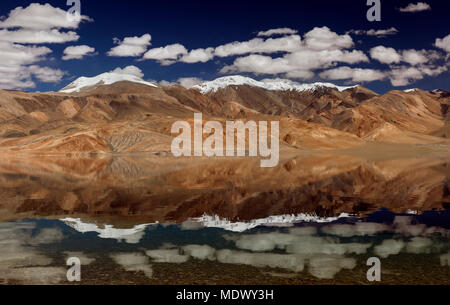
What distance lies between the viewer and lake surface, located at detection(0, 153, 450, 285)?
14.8 m

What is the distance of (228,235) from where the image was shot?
2050 cm

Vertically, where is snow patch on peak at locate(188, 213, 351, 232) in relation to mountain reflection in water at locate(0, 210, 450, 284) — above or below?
above

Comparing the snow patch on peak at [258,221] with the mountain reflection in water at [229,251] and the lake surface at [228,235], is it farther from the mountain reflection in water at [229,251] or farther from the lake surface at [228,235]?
the mountain reflection in water at [229,251]

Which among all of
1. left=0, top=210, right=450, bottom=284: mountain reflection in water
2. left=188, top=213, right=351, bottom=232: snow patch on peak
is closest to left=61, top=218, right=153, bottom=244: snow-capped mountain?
left=0, top=210, right=450, bottom=284: mountain reflection in water

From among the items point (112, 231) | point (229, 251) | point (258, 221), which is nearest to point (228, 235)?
point (229, 251)

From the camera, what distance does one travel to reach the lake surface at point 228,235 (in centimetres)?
1480

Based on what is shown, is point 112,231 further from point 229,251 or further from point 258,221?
point 258,221

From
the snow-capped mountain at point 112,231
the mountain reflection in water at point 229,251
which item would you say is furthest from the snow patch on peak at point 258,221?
the snow-capped mountain at point 112,231

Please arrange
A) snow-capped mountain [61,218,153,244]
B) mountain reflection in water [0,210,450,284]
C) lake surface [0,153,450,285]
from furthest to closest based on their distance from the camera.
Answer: snow-capped mountain [61,218,153,244] < lake surface [0,153,450,285] < mountain reflection in water [0,210,450,284]

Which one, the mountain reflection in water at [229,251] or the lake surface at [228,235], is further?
the lake surface at [228,235]

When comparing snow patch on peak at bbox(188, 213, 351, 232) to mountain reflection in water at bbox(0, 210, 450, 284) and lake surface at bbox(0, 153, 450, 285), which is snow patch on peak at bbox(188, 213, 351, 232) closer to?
lake surface at bbox(0, 153, 450, 285)
